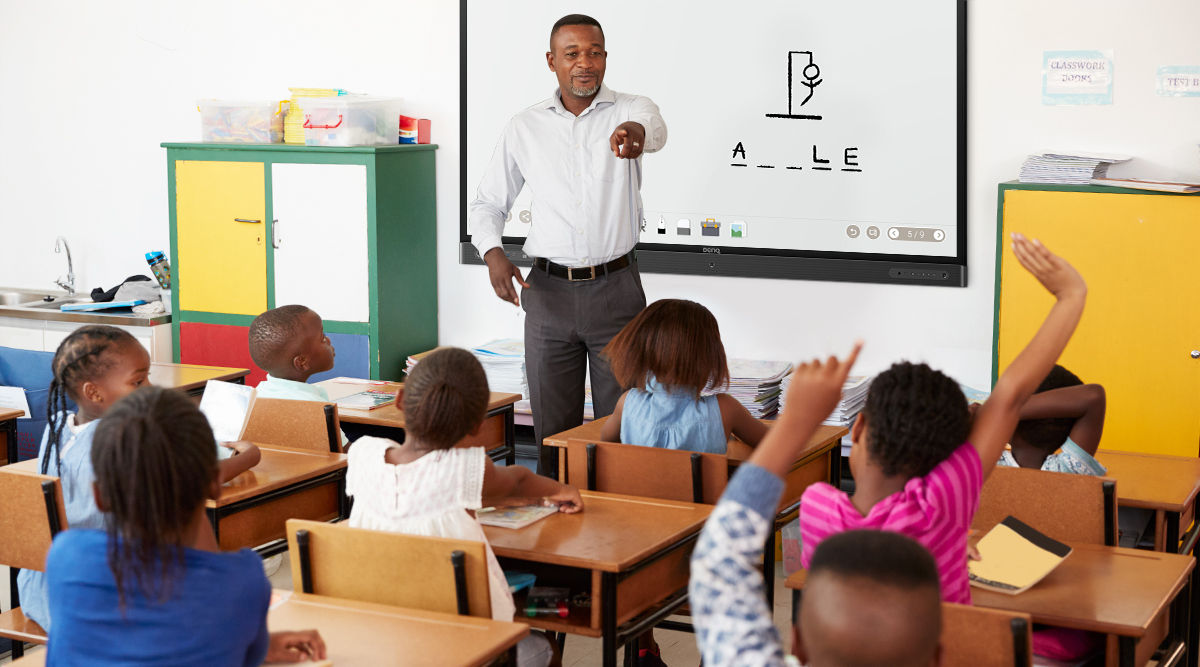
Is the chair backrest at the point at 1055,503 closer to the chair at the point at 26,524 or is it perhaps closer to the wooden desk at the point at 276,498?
the wooden desk at the point at 276,498

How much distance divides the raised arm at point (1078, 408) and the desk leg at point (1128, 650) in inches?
35.4

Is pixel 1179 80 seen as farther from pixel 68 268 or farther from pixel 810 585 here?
pixel 68 268

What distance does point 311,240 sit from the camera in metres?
5.24

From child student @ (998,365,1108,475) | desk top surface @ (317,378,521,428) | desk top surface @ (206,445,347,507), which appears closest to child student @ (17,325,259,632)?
desk top surface @ (206,445,347,507)

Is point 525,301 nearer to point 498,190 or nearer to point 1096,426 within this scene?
point 498,190

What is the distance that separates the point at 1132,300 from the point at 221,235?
3629 mm

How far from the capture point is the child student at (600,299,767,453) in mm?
3094

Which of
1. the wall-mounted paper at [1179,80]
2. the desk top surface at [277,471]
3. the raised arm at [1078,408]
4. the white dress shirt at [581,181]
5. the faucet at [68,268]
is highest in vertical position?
the wall-mounted paper at [1179,80]

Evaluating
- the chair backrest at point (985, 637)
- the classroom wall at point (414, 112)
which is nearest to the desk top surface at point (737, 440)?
the chair backrest at point (985, 637)

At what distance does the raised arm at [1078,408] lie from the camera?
2932 millimetres

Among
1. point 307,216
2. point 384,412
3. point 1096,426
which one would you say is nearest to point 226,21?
point 307,216

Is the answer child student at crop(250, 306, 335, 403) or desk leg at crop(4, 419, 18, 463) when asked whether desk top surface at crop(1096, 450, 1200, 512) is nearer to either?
child student at crop(250, 306, 335, 403)

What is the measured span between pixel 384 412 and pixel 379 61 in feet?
7.05

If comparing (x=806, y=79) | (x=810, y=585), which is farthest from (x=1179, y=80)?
(x=810, y=585)
